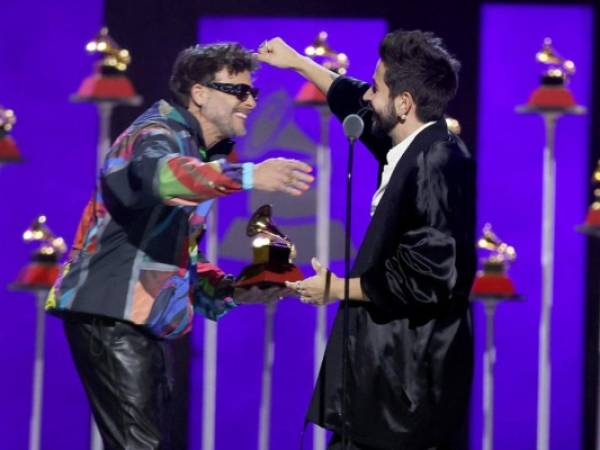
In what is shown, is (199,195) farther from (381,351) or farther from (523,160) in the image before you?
Result: (523,160)

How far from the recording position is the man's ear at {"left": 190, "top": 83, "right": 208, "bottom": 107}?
161 inches

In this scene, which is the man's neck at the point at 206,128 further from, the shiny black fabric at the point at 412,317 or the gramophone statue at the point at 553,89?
the gramophone statue at the point at 553,89

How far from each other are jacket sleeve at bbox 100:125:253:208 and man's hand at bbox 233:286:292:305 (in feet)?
1.67

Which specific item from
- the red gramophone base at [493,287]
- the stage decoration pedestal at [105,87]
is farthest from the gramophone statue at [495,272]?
the stage decoration pedestal at [105,87]

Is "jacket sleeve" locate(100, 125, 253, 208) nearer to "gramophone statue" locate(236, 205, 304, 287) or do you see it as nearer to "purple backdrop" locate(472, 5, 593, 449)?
"gramophone statue" locate(236, 205, 304, 287)

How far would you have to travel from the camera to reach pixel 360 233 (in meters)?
5.90

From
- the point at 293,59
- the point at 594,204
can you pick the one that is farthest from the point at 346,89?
the point at 594,204

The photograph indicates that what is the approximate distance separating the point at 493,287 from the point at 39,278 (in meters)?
1.71

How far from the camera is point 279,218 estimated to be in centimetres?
581

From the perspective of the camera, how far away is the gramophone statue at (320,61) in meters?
5.33

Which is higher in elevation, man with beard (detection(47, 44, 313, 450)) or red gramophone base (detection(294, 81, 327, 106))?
red gramophone base (detection(294, 81, 327, 106))

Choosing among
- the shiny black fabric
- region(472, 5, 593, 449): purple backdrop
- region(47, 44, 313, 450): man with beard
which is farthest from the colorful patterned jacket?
region(472, 5, 593, 449): purple backdrop

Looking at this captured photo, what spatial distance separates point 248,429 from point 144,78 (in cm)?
149

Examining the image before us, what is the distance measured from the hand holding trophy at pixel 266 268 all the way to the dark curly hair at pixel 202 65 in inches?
16.6
